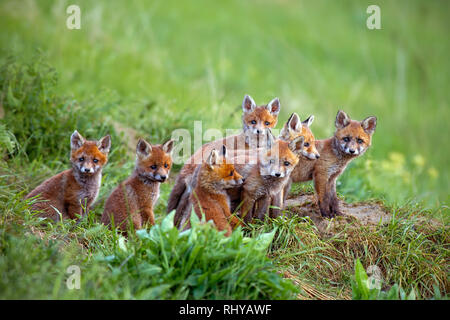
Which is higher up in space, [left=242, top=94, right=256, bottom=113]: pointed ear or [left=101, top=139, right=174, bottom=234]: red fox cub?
[left=242, top=94, right=256, bottom=113]: pointed ear

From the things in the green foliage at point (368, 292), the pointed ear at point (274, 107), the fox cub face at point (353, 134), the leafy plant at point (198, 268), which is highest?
the pointed ear at point (274, 107)

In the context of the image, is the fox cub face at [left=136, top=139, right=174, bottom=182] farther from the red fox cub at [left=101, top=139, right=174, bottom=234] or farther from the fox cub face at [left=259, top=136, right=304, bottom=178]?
the fox cub face at [left=259, top=136, right=304, bottom=178]

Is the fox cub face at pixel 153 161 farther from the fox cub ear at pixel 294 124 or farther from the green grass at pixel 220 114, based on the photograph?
the fox cub ear at pixel 294 124

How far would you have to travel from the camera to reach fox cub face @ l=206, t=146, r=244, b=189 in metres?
6.32

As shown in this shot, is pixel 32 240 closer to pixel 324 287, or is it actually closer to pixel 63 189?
pixel 63 189

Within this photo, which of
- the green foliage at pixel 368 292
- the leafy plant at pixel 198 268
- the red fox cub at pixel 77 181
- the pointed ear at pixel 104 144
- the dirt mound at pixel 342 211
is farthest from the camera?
the pointed ear at pixel 104 144

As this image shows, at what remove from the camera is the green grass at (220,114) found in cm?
490

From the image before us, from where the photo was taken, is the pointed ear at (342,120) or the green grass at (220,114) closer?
the green grass at (220,114)

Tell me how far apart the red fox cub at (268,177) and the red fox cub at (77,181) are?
2.23m

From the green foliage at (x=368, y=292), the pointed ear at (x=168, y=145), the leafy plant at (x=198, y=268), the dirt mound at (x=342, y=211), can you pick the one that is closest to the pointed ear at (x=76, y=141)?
the pointed ear at (x=168, y=145)

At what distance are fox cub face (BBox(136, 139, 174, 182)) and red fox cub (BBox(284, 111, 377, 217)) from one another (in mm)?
1806

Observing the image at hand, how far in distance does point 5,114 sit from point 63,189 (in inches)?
87.4

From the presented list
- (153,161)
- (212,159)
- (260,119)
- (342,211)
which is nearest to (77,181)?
(153,161)

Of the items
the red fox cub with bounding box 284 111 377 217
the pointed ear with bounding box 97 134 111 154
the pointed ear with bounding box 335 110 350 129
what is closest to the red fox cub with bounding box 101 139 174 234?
the pointed ear with bounding box 97 134 111 154
